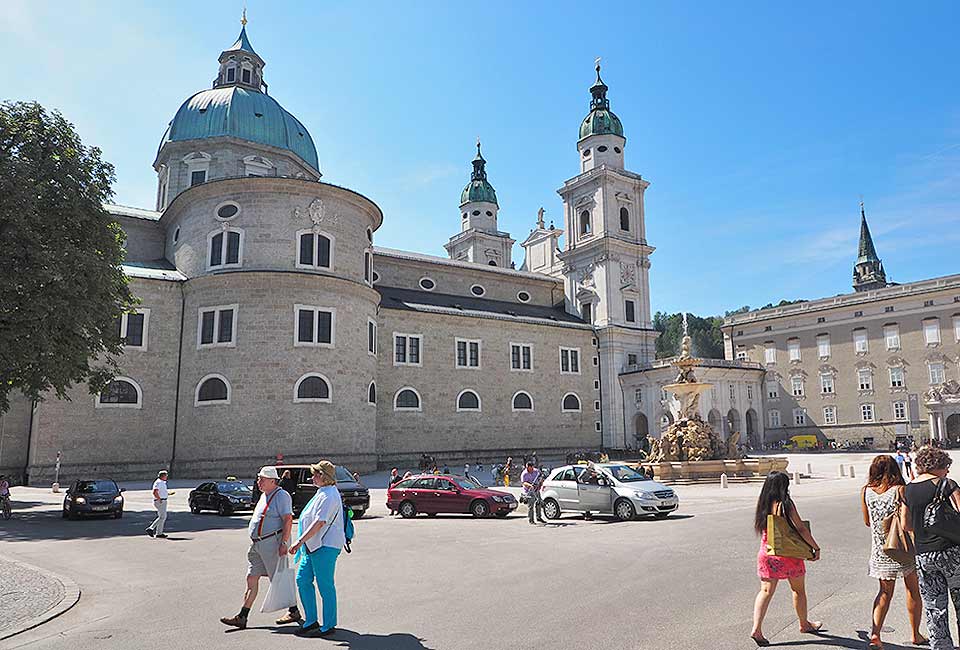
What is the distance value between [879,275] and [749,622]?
94.7 meters

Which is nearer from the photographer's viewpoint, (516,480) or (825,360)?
(516,480)

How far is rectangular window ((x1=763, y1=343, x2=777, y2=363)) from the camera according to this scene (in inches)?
2426

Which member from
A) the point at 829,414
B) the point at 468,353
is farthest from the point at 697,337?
the point at 468,353

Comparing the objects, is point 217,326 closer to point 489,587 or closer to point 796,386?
point 489,587

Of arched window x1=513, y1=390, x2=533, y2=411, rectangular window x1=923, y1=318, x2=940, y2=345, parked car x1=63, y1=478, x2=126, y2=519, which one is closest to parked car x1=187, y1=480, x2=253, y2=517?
parked car x1=63, y1=478, x2=126, y2=519

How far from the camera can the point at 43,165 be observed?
21.4 meters

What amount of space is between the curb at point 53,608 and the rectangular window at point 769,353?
61.0 meters

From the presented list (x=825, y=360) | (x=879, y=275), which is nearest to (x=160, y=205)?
(x=825, y=360)

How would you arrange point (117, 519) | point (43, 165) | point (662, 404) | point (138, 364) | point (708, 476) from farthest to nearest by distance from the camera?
point (662, 404) → point (138, 364) → point (708, 476) → point (43, 165) → point (117, 519)

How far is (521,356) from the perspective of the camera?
48.2 metres

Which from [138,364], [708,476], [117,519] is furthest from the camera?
[138,364]

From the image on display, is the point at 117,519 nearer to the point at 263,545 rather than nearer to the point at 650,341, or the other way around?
the point at 263,545

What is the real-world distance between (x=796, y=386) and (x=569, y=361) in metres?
22.8

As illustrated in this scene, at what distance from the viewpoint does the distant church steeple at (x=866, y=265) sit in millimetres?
87188
